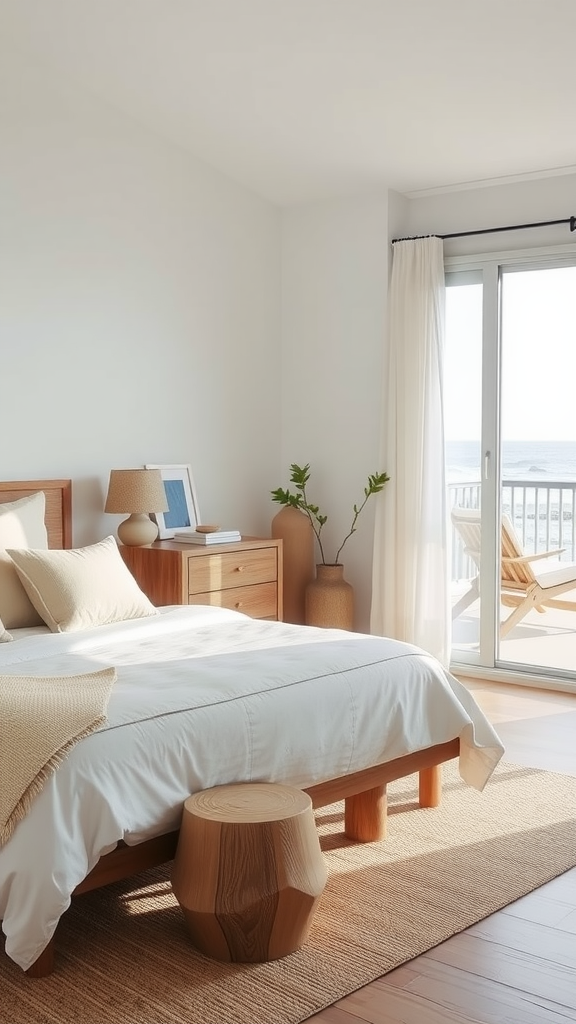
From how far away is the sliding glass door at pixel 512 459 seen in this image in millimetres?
5258

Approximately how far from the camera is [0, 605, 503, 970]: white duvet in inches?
87.7

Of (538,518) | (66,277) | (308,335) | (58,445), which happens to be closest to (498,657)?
(538,518)

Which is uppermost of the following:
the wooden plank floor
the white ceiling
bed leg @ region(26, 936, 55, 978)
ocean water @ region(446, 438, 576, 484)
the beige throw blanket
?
the white ceiling

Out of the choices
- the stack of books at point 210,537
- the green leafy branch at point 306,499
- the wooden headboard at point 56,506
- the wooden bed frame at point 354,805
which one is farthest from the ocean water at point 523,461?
the wooden bed frame at point 354,805

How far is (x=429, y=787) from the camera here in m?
3.54

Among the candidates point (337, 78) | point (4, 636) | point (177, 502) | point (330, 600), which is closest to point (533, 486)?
point (330, 600)

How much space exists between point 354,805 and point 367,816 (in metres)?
0.05

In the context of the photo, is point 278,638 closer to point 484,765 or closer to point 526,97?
point 484,765

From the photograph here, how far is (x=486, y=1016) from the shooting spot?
7.24ft

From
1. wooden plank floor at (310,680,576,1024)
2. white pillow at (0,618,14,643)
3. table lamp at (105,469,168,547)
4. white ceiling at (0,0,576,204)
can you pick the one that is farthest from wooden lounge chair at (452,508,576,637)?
white pillow at (0,618,14,643)

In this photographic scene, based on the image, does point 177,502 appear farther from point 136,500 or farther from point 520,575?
point 520,575

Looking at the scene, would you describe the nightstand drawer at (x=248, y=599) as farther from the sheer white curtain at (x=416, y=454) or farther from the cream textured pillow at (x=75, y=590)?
the cream textured pillow at (x=75, y=590)

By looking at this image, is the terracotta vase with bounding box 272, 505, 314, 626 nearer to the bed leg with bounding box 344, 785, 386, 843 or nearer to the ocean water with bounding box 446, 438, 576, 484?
the ocean water with bounding box 446, 438, 576, 484

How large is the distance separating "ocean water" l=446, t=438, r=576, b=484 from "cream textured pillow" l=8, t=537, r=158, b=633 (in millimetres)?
2232
